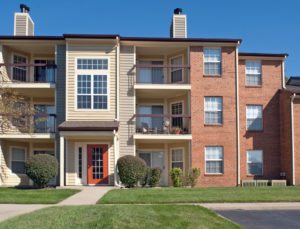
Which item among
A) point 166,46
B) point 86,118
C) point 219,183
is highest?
point 166,46

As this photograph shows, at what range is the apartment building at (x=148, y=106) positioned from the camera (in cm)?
2589

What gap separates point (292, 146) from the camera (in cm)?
2669

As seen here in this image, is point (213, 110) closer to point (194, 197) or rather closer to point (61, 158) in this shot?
point (61, 158)

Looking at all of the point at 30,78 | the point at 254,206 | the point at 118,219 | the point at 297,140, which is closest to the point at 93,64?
the point at 30,78

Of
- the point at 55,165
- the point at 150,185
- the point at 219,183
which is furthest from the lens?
the point at 219,183

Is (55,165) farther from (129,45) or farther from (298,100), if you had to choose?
(298,100)

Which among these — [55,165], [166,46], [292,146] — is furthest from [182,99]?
[55,165]

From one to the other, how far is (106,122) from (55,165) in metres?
3.87

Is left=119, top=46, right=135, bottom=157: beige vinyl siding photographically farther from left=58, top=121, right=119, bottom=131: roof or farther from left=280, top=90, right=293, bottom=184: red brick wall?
left=280, top=90, right=293, bottom=184: red brick wall

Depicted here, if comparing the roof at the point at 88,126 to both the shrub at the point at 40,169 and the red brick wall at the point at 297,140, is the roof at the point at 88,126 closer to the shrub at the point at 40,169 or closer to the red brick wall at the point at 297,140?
the shrub at the point at 40,169

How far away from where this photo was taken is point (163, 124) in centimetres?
2772

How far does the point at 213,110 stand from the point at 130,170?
699 cm

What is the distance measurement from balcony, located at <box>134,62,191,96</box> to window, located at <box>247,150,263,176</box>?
18.8 feet

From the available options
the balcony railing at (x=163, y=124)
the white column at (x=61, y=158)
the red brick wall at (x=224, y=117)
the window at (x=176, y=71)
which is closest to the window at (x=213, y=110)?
the red brick wall at (x=224, y=117)
